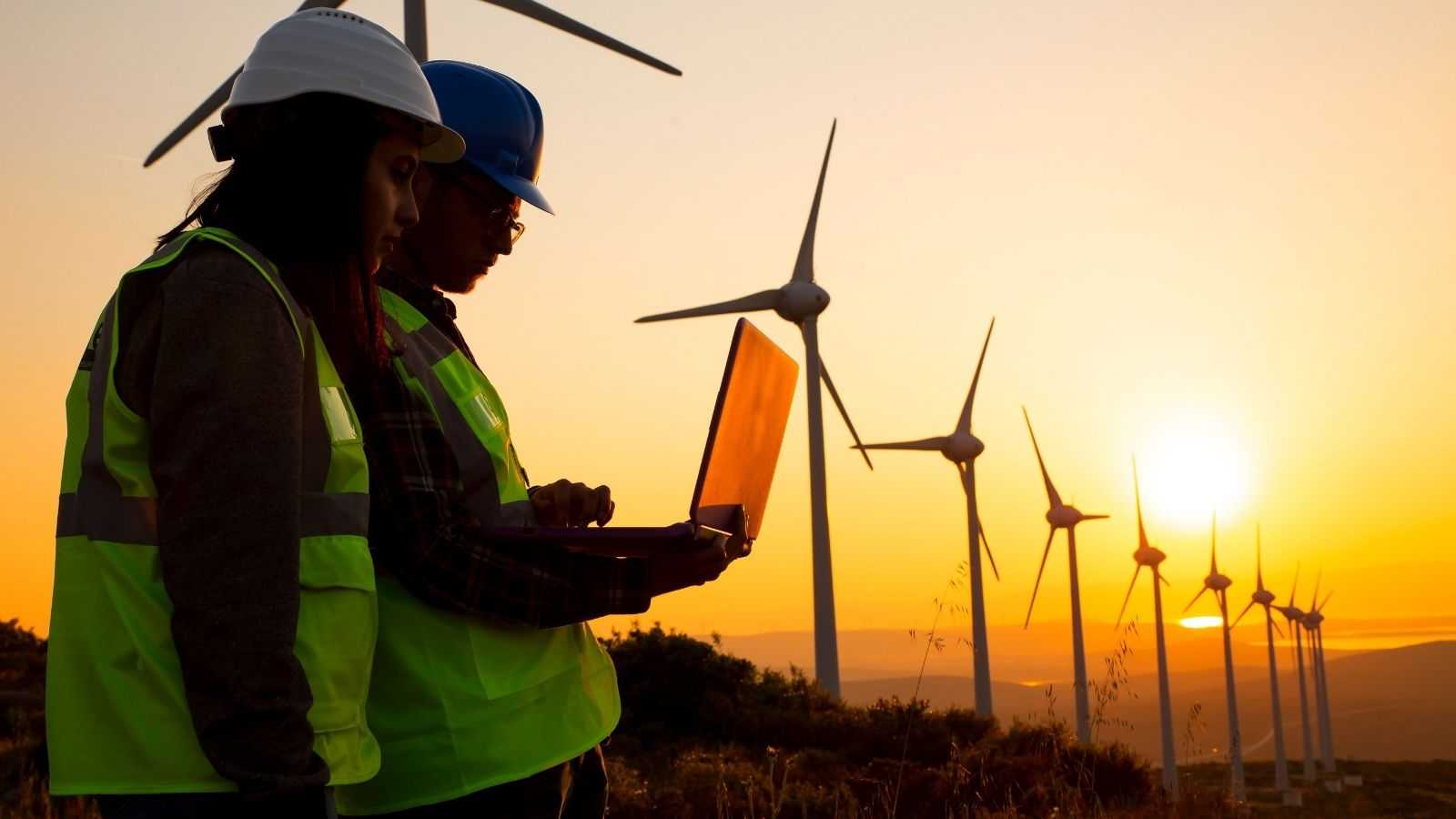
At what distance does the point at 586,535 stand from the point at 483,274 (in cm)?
95

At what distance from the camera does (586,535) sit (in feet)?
9.21

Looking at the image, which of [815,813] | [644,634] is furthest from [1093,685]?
[644,634]

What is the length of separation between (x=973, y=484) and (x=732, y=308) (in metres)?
13.1

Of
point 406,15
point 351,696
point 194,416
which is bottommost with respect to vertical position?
point 351,696

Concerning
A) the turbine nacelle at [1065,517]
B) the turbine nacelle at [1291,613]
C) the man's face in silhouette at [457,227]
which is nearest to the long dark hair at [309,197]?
the man's face in silhouette at [457,227]

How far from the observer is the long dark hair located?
2.47 m

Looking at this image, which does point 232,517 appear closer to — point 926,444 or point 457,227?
point 457,227

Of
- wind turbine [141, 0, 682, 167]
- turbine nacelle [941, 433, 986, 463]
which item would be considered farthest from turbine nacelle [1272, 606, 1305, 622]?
wind turbine [141, 0, 682, 167]

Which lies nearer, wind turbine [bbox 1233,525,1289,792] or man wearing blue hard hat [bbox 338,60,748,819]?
man wearing blue hard hat [bbox 338,60,748,819]

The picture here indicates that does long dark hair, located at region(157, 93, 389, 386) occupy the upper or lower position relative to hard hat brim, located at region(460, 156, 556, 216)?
lower

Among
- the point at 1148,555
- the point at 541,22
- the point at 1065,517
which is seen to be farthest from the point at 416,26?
the point at 1148,555

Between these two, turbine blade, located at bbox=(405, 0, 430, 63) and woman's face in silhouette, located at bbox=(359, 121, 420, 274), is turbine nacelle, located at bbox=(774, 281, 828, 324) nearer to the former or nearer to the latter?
turbine blade, located at bbox=(405, 0, 430, 63)

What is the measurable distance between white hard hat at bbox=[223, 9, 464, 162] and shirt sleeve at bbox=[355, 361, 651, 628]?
0.56 metres

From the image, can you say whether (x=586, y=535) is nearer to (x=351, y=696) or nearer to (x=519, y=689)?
(x=519, y=689)
